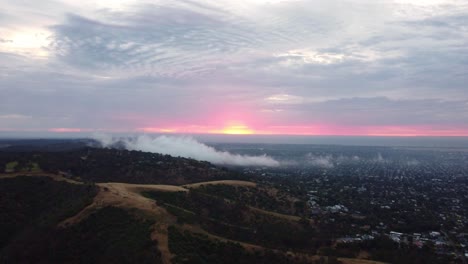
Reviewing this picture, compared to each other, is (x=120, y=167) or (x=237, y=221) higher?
(x=120, y=167)

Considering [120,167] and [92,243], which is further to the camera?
[120,167]

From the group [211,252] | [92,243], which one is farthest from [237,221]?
[92,243]

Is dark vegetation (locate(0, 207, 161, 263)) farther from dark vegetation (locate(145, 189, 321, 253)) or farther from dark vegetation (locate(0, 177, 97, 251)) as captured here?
dark vegetation (locate(145, 189, 321, 253))

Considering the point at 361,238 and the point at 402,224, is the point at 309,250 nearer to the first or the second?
the point at 361,238


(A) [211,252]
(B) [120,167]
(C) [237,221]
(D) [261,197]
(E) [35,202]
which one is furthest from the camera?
(B) [120,167]

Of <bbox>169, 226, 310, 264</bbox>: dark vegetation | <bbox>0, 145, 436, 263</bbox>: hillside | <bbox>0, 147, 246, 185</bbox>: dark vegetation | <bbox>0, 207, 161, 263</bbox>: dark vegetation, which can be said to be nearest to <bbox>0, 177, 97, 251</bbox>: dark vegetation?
<bbox>0, 145, 436, 263</bbox>: hillside

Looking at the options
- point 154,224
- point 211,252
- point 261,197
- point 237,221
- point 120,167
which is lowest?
point 237,221

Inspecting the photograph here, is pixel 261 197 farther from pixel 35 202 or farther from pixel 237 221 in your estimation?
pixel 35 202

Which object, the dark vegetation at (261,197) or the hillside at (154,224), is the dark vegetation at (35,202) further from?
the dark vegetation at (261,197)

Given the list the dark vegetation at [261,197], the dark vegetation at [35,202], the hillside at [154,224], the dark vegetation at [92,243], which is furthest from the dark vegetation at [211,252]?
the dark vegetation at [261,197]
